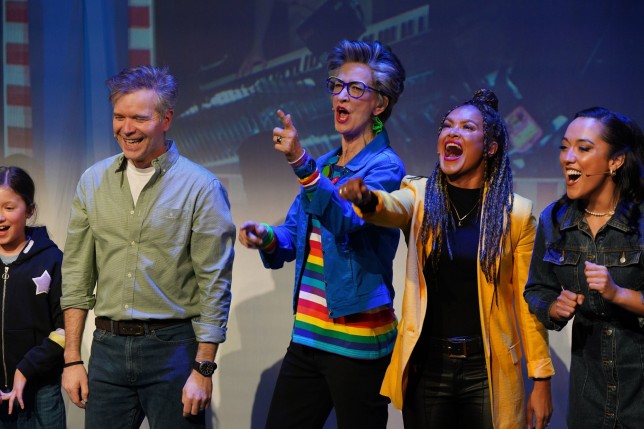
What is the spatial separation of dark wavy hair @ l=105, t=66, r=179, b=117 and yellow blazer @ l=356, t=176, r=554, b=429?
33.7 inches

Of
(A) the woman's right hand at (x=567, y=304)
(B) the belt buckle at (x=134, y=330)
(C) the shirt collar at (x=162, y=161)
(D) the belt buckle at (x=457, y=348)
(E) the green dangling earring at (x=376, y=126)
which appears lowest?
(D) the belt buckle at (x=457, y=348)

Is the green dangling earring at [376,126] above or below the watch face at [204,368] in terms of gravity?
above

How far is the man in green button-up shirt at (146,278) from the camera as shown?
2.61 metres

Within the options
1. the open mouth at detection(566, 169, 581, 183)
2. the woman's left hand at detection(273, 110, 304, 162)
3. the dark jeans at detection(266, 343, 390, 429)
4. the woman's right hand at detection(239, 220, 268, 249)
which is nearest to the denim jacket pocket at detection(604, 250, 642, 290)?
the open mouth at detection(566, 169, 581, 183)

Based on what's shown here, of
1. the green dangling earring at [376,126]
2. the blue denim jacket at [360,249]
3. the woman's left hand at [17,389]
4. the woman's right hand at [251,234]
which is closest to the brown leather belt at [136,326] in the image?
the woman's right hand at [251,234]

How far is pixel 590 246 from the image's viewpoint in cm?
231

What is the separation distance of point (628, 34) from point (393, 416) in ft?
7.25

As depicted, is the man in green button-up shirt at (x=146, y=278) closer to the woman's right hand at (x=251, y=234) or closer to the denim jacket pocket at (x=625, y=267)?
the woman's right hand at (x=251, y=234)

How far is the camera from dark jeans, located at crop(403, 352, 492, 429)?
245 centimetres

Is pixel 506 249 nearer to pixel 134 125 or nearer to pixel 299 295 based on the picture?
pixel 299 295

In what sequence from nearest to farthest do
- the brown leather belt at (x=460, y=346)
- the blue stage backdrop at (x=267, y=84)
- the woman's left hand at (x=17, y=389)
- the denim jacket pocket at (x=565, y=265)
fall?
the denim jacket pocket at (x=565, y=265) < the brown leather belt at (x=460, y=346) < the woman's left hand at (x=17, y=389) < the blue stage backdrop at (x=267, y=84)

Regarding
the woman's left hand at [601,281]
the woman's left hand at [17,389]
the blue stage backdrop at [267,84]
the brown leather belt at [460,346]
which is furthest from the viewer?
the blue stage backdrop at [267,84]

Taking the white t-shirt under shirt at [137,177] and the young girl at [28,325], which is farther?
the young girl at [28,325]

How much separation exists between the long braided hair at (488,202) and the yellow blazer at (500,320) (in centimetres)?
3
